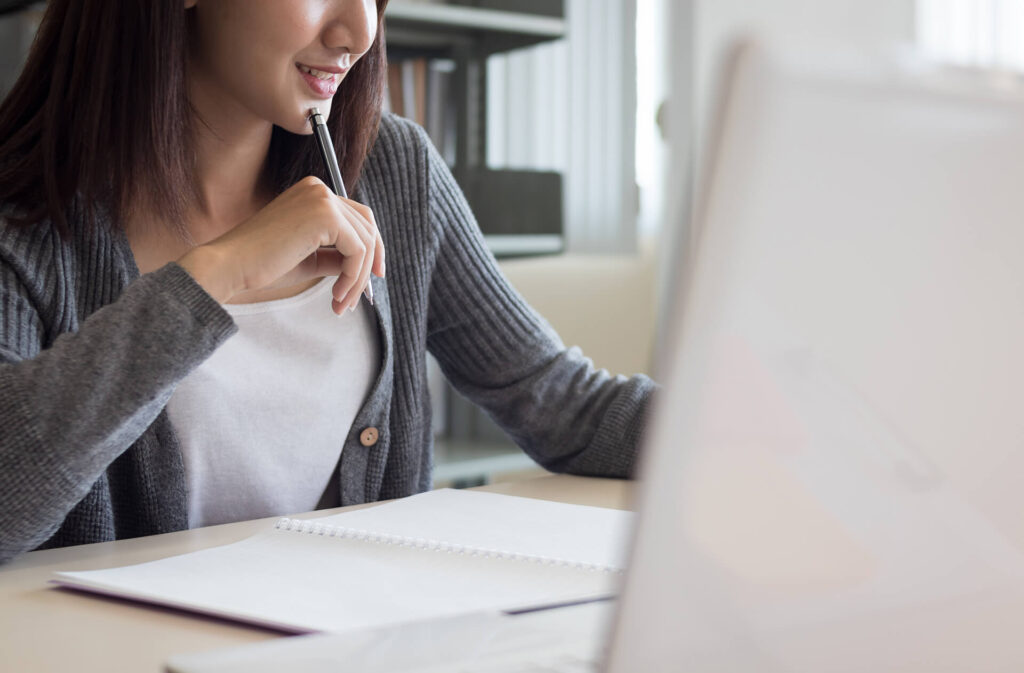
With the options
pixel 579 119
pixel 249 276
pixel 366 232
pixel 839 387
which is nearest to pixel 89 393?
pixel 249 276

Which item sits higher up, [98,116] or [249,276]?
[98,116]

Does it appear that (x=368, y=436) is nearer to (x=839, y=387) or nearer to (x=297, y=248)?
(x=297, y=248)

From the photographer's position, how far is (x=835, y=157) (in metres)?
0.28

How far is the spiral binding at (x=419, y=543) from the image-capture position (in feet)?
2.16

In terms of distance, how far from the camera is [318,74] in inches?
42.0

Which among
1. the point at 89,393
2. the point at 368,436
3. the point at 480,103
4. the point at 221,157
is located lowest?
the point at 368,436

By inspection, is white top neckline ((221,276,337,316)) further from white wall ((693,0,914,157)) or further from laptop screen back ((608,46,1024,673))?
white wall ((693,0,914,157))

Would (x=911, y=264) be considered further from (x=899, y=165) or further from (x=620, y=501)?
(x=620, y=501)

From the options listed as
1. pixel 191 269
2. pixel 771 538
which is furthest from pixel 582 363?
pixel 771 538

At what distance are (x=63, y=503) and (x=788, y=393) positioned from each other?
2.00 feet

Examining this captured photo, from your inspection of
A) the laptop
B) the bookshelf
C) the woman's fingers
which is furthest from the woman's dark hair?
the bookshelf

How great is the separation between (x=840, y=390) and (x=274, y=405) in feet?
2.80

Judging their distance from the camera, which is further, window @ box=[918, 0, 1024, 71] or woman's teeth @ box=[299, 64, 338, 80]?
window @ box=[918, 0, 1024, 71]

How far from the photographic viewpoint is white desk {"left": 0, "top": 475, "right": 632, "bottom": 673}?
522 millimetres
